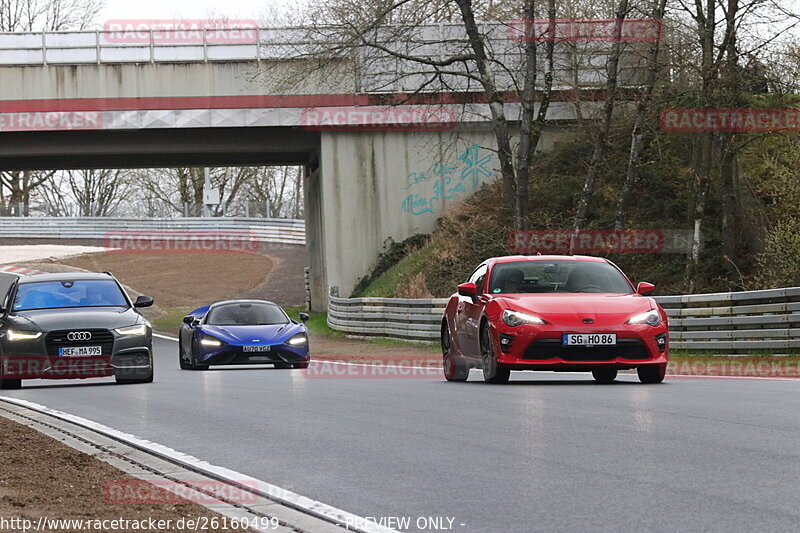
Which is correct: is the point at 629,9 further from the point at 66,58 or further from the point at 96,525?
the point at 96,525

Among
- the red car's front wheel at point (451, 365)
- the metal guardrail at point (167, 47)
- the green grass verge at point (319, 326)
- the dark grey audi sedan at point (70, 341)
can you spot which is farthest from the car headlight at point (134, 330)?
the metal guardrail at point (167, 47)

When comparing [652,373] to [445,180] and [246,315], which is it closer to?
[246,315]

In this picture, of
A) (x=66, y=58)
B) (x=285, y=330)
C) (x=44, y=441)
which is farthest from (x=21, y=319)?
(x=66, y=58)

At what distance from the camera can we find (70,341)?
17391 mm

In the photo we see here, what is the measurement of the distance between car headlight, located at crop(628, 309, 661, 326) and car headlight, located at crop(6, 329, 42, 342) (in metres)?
7.57

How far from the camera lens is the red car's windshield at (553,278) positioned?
1584 cm

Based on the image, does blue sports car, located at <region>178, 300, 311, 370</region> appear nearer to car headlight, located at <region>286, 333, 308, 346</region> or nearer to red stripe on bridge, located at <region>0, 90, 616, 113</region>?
car headlight, located at <region>286, 333, 308, 346</region>

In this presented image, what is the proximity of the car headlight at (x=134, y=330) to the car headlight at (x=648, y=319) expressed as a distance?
261 inches

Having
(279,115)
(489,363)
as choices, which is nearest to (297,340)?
(489,363)

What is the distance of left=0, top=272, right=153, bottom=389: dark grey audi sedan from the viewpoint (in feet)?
57.1

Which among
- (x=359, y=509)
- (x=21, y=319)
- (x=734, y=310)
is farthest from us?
(x=734, y=310)

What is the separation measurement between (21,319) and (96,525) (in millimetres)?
12002

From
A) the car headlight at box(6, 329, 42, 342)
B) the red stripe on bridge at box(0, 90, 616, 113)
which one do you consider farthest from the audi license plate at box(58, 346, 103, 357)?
the red stripe on bridge at box(0, 90, 616, 113)

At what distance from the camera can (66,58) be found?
40438 mm
